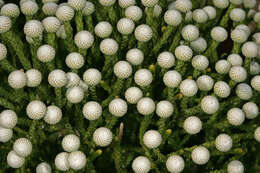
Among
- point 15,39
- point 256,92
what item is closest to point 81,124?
point 15,39

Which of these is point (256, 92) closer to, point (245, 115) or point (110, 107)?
point (245, 115)

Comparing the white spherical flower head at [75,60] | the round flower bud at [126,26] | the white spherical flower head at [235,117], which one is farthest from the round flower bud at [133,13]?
the white spherical flower head at [235,117]

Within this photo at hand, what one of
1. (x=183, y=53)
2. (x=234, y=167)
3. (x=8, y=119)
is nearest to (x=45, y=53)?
(x=8, y=119)

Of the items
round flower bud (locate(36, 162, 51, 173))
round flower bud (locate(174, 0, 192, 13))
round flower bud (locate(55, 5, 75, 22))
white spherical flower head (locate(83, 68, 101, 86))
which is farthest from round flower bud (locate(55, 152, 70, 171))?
round flower bud (locate(174, 0, 192, 13))

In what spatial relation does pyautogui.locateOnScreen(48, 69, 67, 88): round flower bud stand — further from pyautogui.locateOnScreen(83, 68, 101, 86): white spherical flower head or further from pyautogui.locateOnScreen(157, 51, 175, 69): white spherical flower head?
pyautogui.locateOnScreen(157, 51, 175, 69): white spherical flower head

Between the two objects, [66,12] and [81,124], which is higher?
[66,12]
